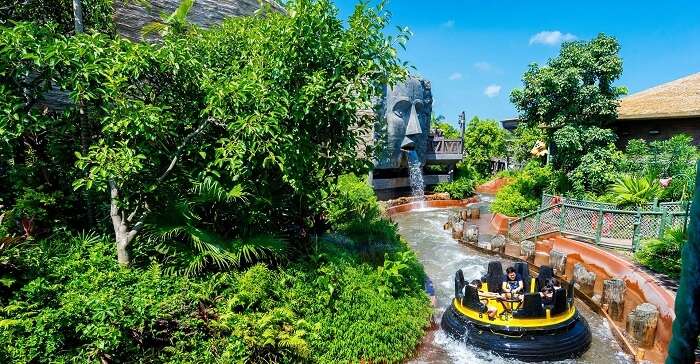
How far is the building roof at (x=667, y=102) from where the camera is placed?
1567 centimetres

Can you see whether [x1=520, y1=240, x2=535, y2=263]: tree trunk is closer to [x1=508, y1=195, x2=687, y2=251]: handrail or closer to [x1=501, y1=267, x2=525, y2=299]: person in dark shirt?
[x1=508, y1=195, x2=687, y2=251]: handrail

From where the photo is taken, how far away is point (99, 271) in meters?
6.23

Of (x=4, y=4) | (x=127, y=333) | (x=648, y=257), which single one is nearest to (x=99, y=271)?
(x=127, y=333)

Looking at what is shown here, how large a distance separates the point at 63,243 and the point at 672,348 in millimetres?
7779

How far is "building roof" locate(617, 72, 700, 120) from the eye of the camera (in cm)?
1567

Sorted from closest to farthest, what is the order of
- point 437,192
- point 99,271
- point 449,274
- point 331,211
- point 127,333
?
point 127,333 < point 99,271 < point 331,211 < point 449,274 < point 437,192

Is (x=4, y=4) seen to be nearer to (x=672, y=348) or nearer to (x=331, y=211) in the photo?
(x=331, y=211)

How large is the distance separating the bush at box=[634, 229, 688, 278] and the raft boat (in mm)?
3419

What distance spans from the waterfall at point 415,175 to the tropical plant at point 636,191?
38.1 ft

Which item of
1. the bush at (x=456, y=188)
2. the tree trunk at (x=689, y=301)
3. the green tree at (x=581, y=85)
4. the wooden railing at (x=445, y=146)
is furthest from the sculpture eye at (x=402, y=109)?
the tree trunk at (x=689, y=301)

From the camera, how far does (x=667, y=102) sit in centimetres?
1709

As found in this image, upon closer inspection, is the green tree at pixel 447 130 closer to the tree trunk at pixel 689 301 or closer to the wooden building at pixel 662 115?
the wooden building at pixel 662 115

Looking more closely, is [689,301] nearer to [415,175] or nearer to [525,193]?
[525,193]

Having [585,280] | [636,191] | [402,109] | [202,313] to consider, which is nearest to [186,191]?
[202,313]
